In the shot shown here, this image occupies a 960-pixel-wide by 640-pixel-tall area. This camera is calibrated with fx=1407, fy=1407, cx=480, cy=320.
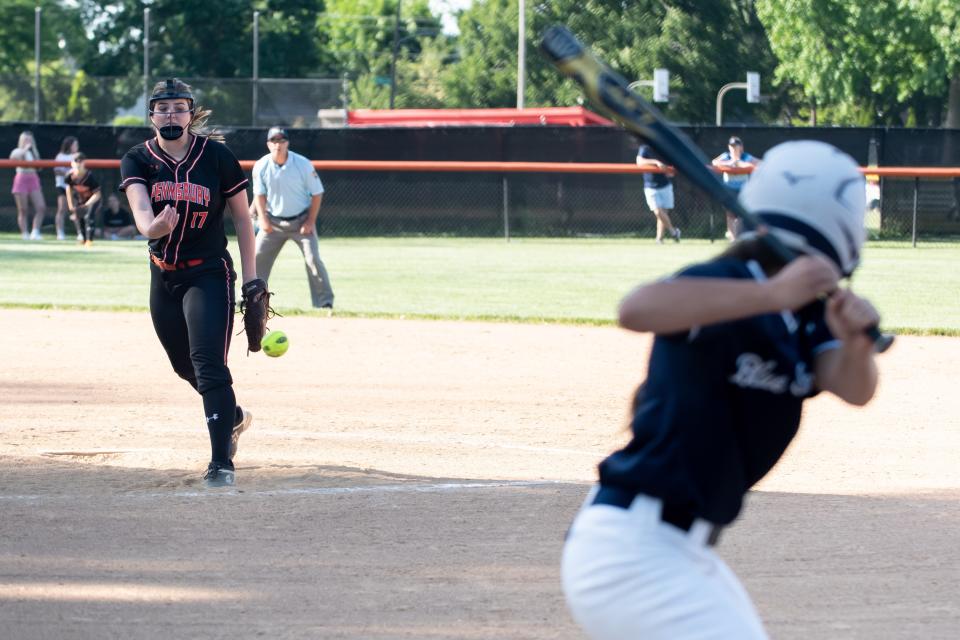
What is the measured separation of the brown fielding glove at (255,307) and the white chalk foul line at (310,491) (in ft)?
3.31

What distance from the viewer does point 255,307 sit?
7508mm

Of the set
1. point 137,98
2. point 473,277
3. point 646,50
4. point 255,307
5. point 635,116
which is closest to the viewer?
point 635,116

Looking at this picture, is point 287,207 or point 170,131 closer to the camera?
point 170,131

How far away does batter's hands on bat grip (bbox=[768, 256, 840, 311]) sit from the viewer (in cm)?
268

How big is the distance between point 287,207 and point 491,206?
13.2m

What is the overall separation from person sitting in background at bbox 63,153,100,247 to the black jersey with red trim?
18500 millimetres

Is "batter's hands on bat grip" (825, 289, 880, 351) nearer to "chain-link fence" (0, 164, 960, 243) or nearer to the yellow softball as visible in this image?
the yellow softball

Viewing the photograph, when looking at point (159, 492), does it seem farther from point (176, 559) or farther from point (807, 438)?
point (807, 438)

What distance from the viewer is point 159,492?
6859 mm

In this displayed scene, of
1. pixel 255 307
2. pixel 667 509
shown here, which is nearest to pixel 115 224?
pixel 255 307

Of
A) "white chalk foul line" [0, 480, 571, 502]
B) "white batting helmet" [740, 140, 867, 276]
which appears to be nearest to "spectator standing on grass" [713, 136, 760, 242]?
"white chalk foul line" [0, 480, 571, 502]

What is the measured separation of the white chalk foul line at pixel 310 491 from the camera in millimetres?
6750

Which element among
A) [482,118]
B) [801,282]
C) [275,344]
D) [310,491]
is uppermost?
[482,118]

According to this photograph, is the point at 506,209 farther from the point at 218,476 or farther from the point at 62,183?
the point at 218,476
